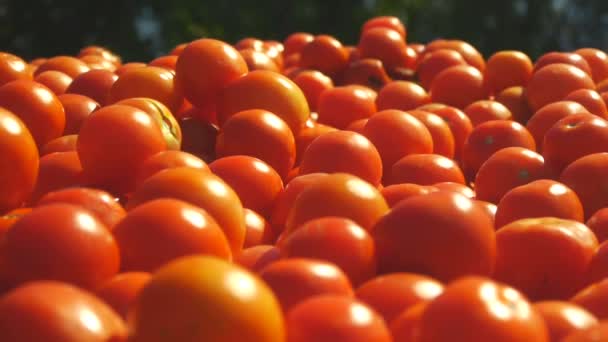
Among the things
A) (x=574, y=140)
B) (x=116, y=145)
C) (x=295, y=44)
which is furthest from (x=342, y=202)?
(x=295, y=44)

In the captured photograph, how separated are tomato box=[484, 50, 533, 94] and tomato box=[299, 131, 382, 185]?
761 mm

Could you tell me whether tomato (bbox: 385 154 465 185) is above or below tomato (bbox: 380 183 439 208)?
below

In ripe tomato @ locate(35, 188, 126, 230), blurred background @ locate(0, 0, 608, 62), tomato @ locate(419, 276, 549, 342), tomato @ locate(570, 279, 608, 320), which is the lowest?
blurred background @ locate(0, 0, 608, 62)

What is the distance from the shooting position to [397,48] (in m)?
2.32

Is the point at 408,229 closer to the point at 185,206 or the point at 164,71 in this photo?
the point at 185,206

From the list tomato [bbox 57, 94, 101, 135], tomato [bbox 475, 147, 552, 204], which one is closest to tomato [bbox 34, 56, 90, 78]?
tomato [bbox 57, 94, 101, 135]

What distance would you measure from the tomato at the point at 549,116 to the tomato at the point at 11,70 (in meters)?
1.05

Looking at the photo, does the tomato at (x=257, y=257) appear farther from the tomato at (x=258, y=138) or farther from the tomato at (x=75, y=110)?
the tomato at (x=75, y=110)

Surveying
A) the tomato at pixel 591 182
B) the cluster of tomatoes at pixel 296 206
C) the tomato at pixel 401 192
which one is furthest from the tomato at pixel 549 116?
the tomato at pixel 401 192

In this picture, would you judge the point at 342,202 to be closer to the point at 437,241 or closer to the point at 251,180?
the point at 437,241

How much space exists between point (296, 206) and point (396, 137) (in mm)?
490

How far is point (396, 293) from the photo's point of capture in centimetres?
90

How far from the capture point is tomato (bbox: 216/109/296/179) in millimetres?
1465

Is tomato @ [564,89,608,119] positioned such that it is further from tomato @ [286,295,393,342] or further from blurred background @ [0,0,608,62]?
blurred background @ [0,0,608,62]
